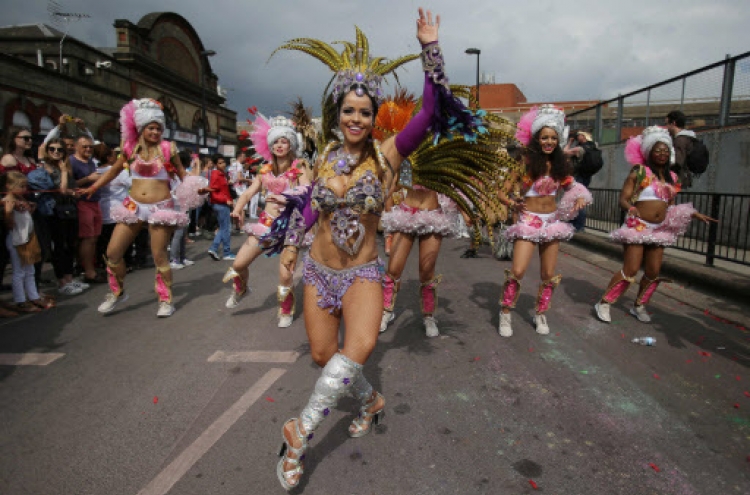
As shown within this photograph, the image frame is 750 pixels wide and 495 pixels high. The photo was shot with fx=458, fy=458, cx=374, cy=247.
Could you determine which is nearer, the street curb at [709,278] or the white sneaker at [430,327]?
the white sneaker at [430,327]

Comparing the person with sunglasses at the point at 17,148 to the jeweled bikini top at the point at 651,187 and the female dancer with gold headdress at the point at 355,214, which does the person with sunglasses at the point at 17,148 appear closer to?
the female dancer with gold headdress at the point at 355,214

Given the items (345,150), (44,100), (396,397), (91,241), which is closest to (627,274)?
(396,397)

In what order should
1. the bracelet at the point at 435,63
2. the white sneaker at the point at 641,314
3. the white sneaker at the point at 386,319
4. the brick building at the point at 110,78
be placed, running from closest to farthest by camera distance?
1. the bracelet at the point at 435,63
2. the white sneaker at the point at 386,319
3. the white sneaker at the point at 641,314
4. the brick building at the point at 110,78

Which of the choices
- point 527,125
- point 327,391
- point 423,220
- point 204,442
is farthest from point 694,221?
point 204,442

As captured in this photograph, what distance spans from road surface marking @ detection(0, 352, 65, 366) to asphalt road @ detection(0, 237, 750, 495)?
3cm

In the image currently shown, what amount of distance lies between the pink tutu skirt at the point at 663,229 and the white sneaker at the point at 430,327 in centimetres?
238

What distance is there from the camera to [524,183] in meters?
4.80

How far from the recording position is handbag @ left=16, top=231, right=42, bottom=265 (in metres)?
5.59

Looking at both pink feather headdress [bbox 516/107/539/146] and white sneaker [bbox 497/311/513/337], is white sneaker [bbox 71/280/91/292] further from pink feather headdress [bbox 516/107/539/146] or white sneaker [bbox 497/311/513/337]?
pink feather headdress [bbox 516/107/539/146]

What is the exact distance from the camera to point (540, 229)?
462 cm

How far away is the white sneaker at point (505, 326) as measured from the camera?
4656 mm

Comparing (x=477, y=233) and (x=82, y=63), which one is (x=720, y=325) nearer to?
(x=477, y=233)

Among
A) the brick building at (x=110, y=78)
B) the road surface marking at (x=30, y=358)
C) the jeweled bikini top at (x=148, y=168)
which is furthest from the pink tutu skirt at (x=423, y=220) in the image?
the brick building at (x=110, y=78)

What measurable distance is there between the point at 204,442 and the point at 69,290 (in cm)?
512
